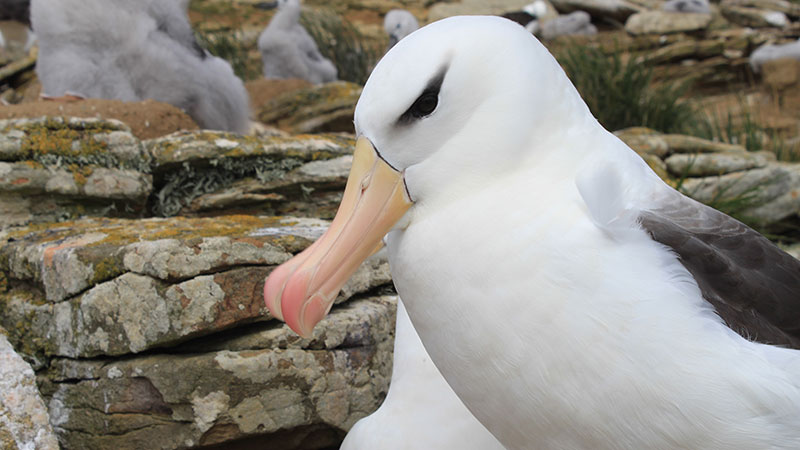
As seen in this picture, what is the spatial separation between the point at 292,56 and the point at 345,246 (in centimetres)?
924

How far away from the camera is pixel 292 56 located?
10.3 m

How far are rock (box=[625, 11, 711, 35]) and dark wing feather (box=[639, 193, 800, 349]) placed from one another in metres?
14.5

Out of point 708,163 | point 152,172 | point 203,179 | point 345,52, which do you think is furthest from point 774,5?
point 152,172

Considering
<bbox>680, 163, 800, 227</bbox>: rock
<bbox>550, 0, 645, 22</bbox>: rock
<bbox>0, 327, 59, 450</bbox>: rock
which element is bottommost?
<bbox>550, 0, 645, 22</bbox>: rock

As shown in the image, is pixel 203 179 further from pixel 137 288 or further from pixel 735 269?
pixel 735 269

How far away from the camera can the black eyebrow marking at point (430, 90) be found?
54.3 inches

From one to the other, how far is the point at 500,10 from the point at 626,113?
12.0m

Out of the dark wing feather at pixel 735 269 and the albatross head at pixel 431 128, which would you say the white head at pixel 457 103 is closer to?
the albatross head at pixel 431 128

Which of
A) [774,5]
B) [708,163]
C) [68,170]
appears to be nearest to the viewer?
[68,170]

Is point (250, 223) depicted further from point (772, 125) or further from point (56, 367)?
point (772, 125)

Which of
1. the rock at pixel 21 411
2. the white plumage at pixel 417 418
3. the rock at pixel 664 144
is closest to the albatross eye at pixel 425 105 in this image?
the white plumage at pixel 417 418

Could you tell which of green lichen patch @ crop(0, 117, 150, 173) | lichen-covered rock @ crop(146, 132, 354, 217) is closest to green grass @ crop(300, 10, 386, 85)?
lichen-covered rock @ crop(146, 132, 354, 217)

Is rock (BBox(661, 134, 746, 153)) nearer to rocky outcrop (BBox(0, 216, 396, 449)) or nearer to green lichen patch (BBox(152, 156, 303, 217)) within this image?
green lichen patch (BBox(152, 156, 303, 217))

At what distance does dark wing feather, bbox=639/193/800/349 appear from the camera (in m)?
1.34
